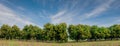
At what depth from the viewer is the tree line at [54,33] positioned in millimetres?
83312

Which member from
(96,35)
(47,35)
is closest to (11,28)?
(47,35)

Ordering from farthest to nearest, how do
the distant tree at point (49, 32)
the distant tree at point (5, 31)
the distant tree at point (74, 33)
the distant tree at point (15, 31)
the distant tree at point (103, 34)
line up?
1. the distant tree at point (103, 34)
2. the distant tree at point (15, 31)
3. the distant tree at point (5, 31)
4. the distant tree at point (74, 33)
5. the distant tree at point (49, 32)

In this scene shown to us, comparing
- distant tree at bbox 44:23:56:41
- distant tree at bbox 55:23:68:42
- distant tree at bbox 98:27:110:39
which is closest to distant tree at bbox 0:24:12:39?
distant tree at bbox 44:23:56:41

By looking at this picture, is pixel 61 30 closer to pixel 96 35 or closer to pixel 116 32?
pixel 96 35

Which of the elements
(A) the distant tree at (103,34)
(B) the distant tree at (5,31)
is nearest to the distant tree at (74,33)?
(A) the distant tree at (103,34)

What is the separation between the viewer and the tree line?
8331 cm

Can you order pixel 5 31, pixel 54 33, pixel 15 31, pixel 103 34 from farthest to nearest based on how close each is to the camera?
pixel 103 34, pixel 15 31, pixel 5 31, pixel 54 33

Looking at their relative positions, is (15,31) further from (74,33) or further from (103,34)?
(103,34)

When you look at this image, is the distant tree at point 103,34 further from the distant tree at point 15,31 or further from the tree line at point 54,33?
the distant tree at point 15,31

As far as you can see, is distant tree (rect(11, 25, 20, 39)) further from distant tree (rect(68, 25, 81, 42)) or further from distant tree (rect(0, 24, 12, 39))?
distant tree (rect(68, 25, 81, 42))

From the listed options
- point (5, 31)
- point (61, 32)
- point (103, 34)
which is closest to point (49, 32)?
point (61, 32)

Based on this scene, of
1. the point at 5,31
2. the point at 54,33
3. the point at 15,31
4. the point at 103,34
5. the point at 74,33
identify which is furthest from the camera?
the point at 103,34

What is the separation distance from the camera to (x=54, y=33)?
8231 centimetres

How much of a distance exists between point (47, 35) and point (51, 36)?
6.60 feet
